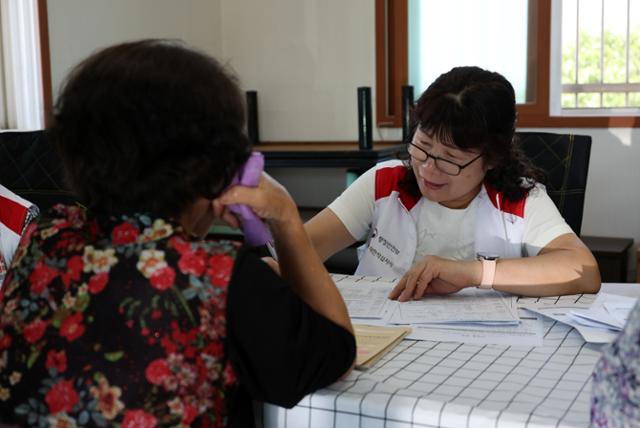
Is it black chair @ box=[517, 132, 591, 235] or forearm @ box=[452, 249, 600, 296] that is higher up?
black chair @ box=[517, 132, 591, 235]

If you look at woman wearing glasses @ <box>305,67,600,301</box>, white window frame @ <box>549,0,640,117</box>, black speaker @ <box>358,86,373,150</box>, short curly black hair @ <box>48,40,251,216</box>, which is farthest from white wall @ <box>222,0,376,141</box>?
short curly black hair @ <box>48,40,251,216</box>

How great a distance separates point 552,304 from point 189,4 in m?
3.24

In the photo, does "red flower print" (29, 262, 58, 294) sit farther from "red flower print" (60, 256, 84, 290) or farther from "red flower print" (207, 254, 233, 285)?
"red flower print" (207, 254, 233, 285)

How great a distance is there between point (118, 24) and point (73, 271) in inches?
121

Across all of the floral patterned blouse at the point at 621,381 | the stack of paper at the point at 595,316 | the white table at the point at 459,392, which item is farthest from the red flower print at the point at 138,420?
the stack of paper at the point at 595,316

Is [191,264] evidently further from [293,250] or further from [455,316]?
[455,316]

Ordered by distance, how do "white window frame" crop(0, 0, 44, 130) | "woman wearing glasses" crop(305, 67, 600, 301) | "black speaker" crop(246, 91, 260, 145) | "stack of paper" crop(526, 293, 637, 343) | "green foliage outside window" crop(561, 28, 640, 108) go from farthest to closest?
"black speaker" crop(246, 91, 260, 145)
"green foliage outside window" crop(561, 28, 640, 108)
"white window frame" crop(0, 0, 44, 130)
"woman wearing glasses" crop(305, 67, 600, 301)
"stack of paper" crop(526, 293, 637, 343)

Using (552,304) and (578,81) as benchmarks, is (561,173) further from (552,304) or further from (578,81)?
(578,81)

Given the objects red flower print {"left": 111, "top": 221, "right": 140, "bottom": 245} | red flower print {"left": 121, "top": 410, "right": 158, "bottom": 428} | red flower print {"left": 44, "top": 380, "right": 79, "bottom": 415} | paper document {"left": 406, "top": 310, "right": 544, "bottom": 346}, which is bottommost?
paper document {"left": 406, "top": 310, "right": 544, "bottom": 346}

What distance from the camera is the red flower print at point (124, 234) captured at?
2.91ft

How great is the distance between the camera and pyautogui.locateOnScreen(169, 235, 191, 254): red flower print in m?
0.87

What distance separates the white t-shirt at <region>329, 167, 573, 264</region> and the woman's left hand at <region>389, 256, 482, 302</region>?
0.29 meters

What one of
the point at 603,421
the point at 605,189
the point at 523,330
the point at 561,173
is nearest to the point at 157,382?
the point at 603,421

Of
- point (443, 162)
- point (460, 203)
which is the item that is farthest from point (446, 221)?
point (443, 162)
